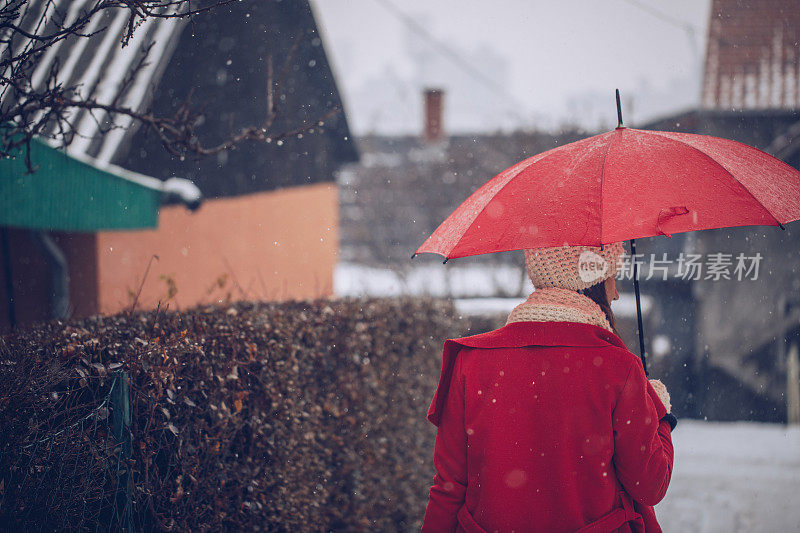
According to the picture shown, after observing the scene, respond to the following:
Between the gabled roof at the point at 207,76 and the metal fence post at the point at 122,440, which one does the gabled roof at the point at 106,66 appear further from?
the metal fence post at the point at 122,440

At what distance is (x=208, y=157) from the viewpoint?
17.3 ft

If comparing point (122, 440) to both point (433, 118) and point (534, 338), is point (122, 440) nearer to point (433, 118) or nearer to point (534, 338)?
point (534, 338)

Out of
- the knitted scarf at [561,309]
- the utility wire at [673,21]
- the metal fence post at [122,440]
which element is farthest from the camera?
the utility wire at [673,21]

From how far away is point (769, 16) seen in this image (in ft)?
30.2

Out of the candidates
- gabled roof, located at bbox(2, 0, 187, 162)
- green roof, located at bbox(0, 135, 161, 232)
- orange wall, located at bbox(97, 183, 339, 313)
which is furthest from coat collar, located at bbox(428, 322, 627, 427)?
gabled roof, located at bbox(2, 0, 187, 162)

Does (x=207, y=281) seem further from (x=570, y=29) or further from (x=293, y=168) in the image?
(x=570, y=29)

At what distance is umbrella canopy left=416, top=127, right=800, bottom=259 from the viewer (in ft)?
7.48

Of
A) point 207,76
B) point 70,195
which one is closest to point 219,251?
point 207,76

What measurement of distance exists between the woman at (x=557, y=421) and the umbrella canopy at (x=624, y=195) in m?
0.14

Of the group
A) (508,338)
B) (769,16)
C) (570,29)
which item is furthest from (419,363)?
(769,16)

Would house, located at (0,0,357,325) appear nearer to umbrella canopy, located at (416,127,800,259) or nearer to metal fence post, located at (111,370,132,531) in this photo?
metal fence post, located at (111,370,132,531)

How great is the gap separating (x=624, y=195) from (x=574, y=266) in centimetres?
31

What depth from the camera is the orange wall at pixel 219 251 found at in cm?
712

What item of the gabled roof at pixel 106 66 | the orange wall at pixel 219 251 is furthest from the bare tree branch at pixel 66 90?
the orange wall at pixel 219 251
